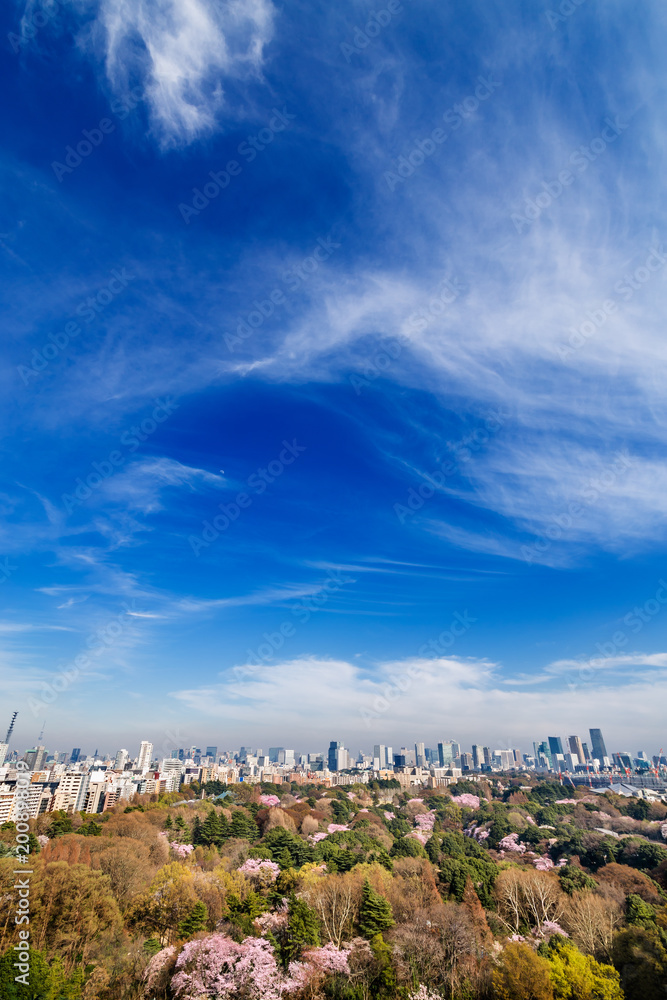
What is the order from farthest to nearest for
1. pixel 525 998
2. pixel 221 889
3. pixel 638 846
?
pixel 638 846, pixel 221 889, pixel 525 998

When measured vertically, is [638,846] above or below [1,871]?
below

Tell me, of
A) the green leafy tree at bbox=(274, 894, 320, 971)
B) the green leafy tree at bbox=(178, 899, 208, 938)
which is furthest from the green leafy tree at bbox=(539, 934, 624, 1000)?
the green leafy tree at bbox=(178, 899, 208, 938)

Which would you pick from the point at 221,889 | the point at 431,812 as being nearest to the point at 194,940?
the point at 221,889

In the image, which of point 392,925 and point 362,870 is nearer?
point 392,925

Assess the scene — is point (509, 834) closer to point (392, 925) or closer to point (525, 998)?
point (392, 925)

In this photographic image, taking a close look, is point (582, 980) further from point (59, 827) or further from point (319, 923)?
point (59, 827)

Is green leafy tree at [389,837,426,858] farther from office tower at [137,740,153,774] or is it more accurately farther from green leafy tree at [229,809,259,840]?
office tower at [137,740,153,774]
